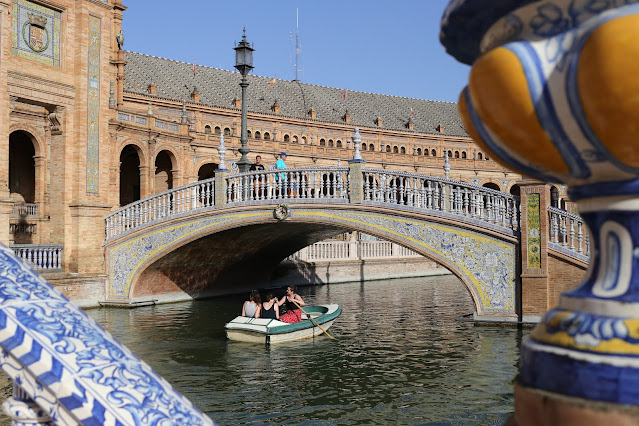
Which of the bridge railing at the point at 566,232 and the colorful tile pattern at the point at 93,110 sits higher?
the colorful tile pattern at the point at 93,110

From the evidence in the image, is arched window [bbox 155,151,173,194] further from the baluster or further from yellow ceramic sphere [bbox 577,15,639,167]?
yellow ceramic sphere [bbox 577,15,639,167]

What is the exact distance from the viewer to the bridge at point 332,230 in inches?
542

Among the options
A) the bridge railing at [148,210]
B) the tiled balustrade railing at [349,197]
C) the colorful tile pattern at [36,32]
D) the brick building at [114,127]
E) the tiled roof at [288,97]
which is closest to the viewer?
the tiled balustrade railing at [349,197]

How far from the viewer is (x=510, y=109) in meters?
1.48

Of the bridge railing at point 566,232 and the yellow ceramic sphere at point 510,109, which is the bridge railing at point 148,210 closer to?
the bridge railing at point 566,232

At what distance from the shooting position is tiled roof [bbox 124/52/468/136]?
46500 mm

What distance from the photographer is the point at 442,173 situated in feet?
172

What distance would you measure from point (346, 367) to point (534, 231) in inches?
192

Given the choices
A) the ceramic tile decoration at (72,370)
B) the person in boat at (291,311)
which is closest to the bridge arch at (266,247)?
the person in boat at (291,311)

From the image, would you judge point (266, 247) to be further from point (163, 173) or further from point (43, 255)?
point (163, 173)

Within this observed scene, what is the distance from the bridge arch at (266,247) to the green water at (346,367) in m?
1.02

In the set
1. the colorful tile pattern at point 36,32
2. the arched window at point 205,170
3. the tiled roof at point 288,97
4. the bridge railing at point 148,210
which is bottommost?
the bridge railing at point 148,210

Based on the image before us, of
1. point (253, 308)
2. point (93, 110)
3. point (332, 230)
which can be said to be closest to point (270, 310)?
point (253, 308)

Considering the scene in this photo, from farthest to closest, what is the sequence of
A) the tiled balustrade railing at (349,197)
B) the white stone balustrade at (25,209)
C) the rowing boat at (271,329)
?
the white stone balustrade at (25,209) → the tiled balustrade railing at (349,197) → the rowing boat at (271,329)
